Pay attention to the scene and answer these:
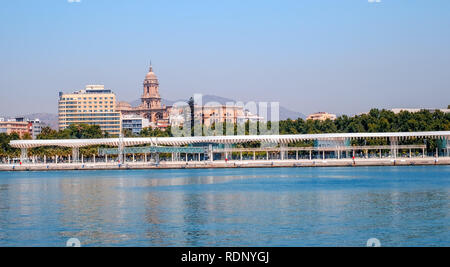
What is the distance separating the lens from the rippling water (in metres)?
28.4

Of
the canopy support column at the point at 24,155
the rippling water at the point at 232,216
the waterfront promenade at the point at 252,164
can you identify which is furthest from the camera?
the canopy support column at the point at 24,155

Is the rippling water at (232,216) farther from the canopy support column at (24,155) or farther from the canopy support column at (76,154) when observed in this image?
the canopy support column at (24,155)

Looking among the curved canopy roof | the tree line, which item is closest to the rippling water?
the curved canopy roof

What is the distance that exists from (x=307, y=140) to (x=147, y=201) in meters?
77.1

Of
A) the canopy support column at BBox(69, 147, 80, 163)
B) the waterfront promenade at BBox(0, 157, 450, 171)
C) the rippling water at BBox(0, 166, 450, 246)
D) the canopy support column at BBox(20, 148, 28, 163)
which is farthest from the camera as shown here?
the canopy support column at BBox(20, 148, 28, 163)

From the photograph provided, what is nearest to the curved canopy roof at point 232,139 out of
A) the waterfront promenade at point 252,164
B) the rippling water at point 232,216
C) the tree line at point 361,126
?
the tree line at point 361,126

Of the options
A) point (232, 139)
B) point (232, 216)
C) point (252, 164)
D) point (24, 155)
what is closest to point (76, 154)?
point (24, 155)

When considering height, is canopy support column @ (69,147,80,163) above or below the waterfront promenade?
above

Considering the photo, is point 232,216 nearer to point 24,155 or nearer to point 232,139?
point 232,139

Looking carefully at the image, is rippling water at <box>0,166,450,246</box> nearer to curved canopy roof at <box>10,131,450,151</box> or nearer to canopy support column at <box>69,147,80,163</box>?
curved canopy roof at <box>10,131,450,151</box>

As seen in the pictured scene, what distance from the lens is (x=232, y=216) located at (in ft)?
119

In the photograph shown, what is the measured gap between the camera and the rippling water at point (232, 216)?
28.4 meters

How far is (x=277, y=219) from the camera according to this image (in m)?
34.7
